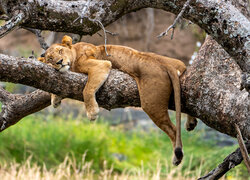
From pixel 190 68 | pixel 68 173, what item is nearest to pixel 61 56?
pixel 190 68

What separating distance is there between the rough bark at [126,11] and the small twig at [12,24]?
0.12 meters

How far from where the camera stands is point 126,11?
144 inches

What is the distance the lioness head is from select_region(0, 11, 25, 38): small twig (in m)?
0.63

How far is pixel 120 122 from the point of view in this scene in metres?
12.2

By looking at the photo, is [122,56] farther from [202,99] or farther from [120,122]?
[120,122]

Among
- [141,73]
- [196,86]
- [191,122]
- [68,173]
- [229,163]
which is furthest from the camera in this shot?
[68,173]

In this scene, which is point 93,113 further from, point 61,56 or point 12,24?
point 12,24

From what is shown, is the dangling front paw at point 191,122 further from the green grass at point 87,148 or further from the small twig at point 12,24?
the green grass at point 87,148

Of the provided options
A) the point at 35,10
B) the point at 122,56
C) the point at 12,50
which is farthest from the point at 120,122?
the point at 35,10

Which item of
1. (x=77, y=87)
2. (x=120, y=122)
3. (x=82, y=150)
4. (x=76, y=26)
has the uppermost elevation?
(x=76, y=26)

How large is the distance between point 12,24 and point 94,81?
0.89 meters

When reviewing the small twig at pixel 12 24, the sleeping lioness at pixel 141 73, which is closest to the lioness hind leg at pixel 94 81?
the sleeping lioness at pixel 141 73

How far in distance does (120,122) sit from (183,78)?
8530 millimetres

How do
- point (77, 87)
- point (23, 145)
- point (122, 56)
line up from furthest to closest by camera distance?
1. point (23, 145)
2. point (122, 56)
3. point (77, 87)
